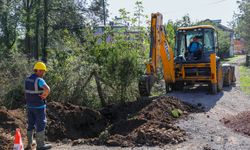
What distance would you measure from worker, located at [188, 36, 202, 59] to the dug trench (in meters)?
4.19

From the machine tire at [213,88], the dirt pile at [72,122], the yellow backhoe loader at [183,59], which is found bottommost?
the dirt pile at [72,122]

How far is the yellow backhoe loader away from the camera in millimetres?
13898

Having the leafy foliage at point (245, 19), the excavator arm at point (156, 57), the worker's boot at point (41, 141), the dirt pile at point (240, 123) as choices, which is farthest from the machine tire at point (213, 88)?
the leafy foliage at point (245, 19)

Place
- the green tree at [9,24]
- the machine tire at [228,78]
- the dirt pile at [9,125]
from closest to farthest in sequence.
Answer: the dirt pile at [9,125] → the machine tire at [228,78] → the green tree at [9,24]

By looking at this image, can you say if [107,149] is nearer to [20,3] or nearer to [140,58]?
[140,58]

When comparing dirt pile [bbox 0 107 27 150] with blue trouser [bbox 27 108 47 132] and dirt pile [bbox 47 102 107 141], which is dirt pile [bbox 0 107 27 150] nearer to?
blue trouser [bbox 27 108 47 132]

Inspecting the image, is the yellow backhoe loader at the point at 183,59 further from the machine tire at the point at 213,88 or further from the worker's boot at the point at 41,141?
the worker's boot at the point at 41,141

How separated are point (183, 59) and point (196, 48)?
2.73 feet

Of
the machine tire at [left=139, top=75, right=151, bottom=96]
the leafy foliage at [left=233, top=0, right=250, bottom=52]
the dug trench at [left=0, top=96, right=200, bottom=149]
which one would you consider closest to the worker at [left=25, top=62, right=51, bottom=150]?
the dug trench at [left=0, top=96, right=200, bottom=149]

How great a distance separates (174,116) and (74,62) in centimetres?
466

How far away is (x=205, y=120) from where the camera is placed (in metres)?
10.3

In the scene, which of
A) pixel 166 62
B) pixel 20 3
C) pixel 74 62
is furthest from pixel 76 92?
pixel 20 3

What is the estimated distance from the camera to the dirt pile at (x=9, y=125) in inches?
315

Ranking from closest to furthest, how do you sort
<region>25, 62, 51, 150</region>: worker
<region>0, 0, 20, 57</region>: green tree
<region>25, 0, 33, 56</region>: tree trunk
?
<region>25, 62, 51, 150</region>: worker → <region>0, 0, 20, 57</region>: green tree → <region>25, 0, 33, 56</region>: tree trunk
